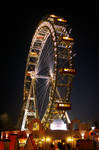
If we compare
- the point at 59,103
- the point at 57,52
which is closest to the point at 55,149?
the point at 59,103

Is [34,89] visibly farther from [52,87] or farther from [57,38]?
[57,38]

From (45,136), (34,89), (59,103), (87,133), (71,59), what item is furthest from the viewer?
(34,89)

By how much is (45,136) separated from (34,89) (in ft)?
35.6

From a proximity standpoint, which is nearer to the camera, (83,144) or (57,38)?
(83,144)

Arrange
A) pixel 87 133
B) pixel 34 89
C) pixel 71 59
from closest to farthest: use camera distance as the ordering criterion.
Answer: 1. pixel 87 133
2. pixel 71 59
3. pixel 34 89

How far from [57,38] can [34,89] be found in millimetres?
8044

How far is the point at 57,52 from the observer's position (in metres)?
24.5

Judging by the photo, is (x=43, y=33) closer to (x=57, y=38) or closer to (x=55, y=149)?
(x=57, y=38)

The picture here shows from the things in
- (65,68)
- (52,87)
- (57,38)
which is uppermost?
(57,38)

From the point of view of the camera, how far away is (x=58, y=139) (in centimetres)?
2002

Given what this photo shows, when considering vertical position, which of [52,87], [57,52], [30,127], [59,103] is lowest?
[30,127]

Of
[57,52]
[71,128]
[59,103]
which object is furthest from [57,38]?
[71,128]

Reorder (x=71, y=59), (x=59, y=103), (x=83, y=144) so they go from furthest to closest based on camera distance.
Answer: (x=71, y=59), (x=59, y=103), (x=83, y=144)

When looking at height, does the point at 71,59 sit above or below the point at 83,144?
above
